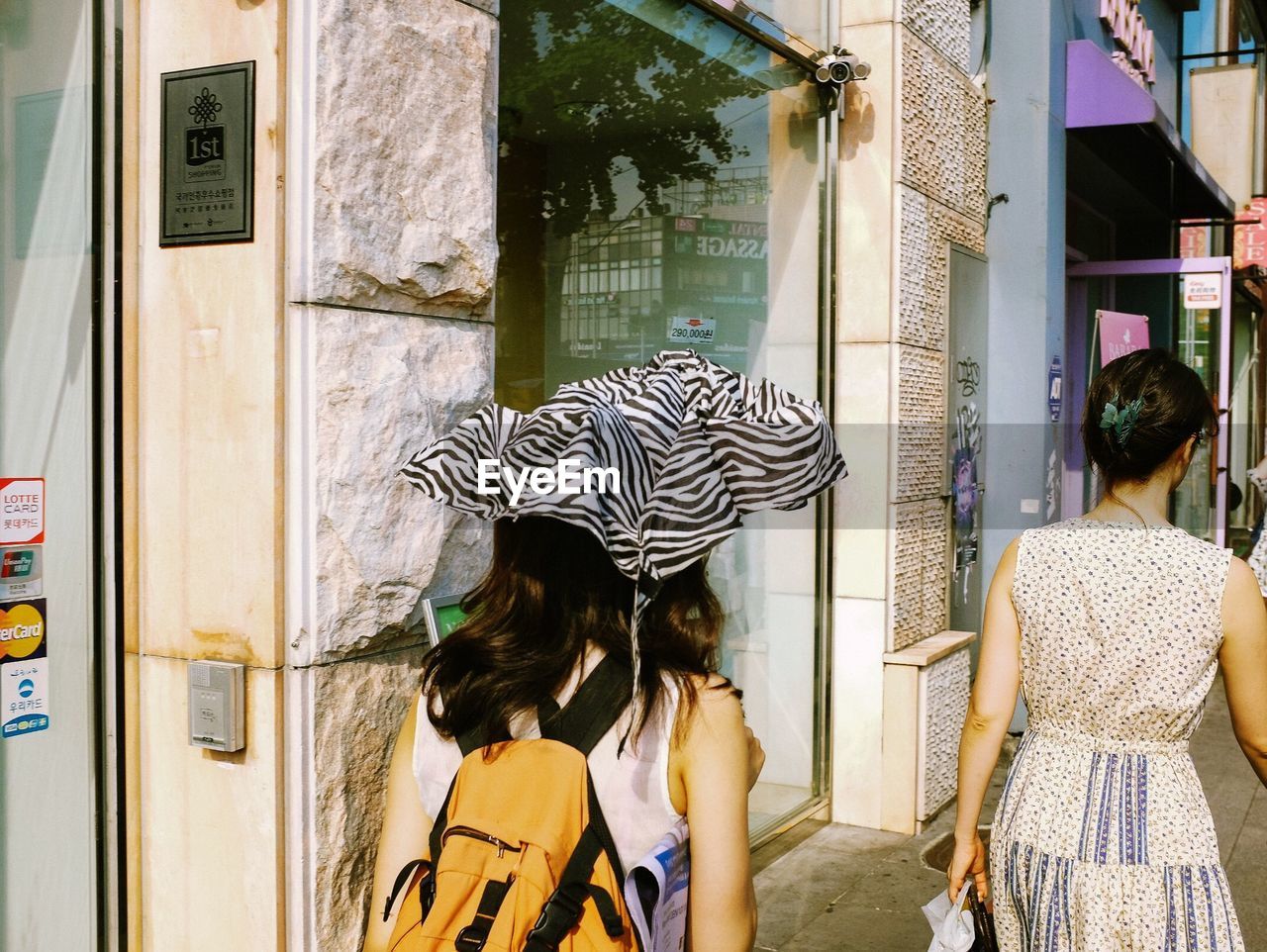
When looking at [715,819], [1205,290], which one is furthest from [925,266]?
[715,819]

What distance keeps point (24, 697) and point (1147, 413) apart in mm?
2415

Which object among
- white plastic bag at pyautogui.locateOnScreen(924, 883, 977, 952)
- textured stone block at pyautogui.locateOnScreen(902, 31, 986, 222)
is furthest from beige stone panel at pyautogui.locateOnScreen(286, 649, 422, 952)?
textured stone block at pyautogui.locateOnScreen(902, 31, 986, 222)

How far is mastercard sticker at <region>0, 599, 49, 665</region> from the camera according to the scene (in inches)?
102

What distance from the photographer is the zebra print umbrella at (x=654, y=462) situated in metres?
1.98

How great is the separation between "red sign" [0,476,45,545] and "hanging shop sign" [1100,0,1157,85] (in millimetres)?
8858

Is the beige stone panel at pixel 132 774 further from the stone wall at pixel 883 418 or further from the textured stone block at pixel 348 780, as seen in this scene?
the stone wall at pixel 883 418

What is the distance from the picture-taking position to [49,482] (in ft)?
8.76

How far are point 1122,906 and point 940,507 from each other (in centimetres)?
406

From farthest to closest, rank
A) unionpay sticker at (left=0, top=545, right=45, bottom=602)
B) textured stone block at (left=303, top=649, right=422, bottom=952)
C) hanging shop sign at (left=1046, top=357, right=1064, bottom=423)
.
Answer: hanging shop sign at (left=1046, top=357, right=1064, bottom=423) < textured stone block at (left=303, top=649, right=422, bottom=952) < unionpay sticker at (left=0, top=545, right=45, bottom=602)

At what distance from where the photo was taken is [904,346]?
611 centimetres

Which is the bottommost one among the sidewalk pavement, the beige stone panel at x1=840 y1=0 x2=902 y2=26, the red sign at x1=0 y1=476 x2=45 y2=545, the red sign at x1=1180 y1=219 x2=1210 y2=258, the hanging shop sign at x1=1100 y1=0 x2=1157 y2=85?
the sidewalk pavement

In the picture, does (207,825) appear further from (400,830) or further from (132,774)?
(400,830)

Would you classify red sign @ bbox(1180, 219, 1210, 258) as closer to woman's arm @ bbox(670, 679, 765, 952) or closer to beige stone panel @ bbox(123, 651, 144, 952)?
beige stone panel @ bbox(123, 651, 144, 952)

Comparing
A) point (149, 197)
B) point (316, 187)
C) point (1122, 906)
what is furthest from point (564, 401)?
point (1122, 906)
